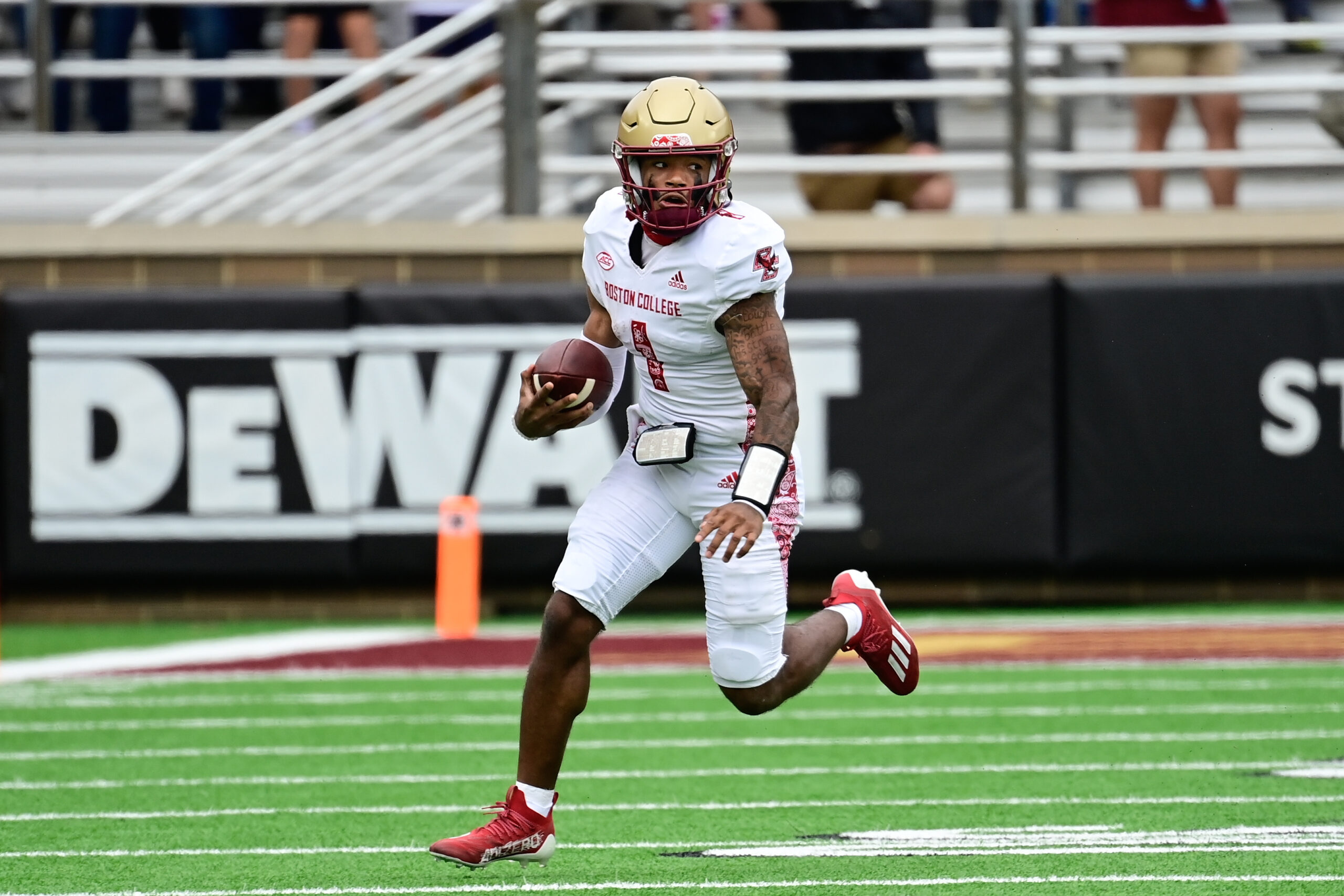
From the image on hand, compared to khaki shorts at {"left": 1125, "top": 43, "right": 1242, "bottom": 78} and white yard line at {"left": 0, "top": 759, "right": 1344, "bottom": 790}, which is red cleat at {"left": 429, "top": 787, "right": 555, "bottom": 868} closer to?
white yard line at {"left": 0, "top": 759, "right": 1344, "bottom": 790}

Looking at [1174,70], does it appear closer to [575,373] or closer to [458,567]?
[458,567]

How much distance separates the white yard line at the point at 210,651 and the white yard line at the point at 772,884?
435 centimetres

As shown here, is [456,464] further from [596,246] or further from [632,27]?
[596,246]

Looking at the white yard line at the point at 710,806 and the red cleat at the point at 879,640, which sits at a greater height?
the red cleat at the point at 879,640

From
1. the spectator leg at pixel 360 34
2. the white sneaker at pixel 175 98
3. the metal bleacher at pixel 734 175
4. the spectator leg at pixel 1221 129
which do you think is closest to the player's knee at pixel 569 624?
the metal bleacher at pixel 734 175

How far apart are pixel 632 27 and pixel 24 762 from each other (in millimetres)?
6461

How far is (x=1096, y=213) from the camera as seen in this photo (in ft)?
35.4

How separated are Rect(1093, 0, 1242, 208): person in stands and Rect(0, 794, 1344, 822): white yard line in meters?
6.08

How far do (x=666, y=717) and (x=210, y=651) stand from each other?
2.96m

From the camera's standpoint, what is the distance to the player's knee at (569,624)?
4.68 metres

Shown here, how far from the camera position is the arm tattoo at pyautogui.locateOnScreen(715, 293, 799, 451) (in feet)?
15.3

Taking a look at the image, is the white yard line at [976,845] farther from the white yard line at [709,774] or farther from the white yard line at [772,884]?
the white yard line at [709,774]

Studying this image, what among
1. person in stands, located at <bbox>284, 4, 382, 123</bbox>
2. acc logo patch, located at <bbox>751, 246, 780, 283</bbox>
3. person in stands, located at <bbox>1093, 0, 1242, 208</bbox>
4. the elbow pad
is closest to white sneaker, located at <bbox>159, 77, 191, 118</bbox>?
person in stands, located at <bbox>284, 4, 382, 123</bbox>

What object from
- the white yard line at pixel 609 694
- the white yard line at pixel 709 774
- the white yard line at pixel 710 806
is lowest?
the white yard line at pixel 609 694
